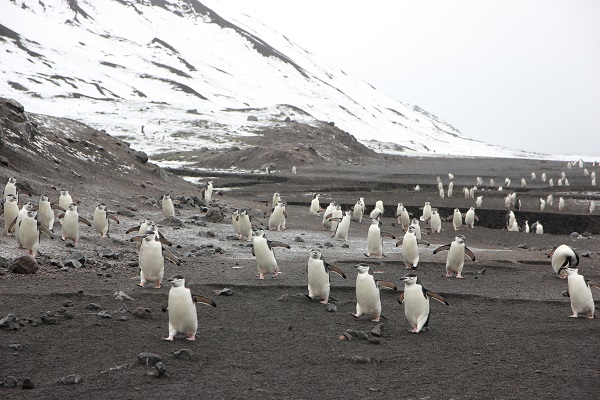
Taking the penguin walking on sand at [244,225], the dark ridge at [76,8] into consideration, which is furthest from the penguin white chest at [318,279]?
the dark ridge at [76,8]

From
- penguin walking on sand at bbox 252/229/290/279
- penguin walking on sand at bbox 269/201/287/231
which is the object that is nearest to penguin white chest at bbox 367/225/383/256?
penguin walking on sand at bbox 252/229/290/279

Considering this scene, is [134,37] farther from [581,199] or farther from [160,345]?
[160,345]

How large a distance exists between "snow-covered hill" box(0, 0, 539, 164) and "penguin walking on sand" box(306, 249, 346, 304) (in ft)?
165

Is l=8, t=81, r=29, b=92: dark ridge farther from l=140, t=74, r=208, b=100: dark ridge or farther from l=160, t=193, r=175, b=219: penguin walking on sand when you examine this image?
l=160, t=193, r=175, b=219: penguin walking on sand

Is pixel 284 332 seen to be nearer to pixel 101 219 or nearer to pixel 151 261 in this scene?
pixel 151 261

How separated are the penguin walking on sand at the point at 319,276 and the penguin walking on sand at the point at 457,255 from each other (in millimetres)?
2935

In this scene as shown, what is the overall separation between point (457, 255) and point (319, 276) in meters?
3.47

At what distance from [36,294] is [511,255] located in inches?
437

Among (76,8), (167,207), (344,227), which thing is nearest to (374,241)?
(344,227)

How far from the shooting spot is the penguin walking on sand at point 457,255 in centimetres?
1172

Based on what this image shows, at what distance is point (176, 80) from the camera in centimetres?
12650

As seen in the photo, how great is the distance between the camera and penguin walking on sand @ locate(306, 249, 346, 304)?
377 inches

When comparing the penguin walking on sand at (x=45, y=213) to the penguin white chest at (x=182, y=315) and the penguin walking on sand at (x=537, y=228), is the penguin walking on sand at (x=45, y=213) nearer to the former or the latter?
the penguin white chest at (x=182, y=315)

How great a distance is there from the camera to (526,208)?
28.6 meters
